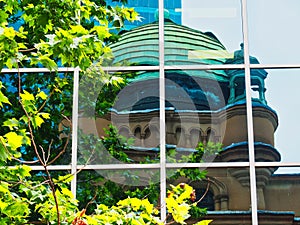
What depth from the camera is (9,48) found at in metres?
6.25

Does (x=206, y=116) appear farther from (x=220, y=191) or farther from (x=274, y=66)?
(x=274, y=66)

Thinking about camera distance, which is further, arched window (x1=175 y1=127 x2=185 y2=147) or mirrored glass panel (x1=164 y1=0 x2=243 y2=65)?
mirrored glass panel (x1=164 y1=0 x2=243 y2=65)

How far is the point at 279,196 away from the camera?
9656mm

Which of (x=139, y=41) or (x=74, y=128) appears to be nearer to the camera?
(x=74, y=128)

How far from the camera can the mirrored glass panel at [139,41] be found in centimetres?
1057

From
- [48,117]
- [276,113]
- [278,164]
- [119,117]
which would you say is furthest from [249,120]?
[48,117]

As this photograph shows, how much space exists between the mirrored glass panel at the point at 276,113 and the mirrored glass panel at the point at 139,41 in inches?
64.4

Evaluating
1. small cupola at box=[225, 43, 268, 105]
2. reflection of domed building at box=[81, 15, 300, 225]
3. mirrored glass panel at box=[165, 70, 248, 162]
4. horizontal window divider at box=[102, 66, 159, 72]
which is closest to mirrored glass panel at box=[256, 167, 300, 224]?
reflection of domed building at box=[81, 15, 300, 225]

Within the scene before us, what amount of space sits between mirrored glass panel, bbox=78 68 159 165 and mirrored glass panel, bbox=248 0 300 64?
168 centimetres

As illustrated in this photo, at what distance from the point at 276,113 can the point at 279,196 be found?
1.28 metres

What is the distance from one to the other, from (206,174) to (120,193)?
1.26 metres

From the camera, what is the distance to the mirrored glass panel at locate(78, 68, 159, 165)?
1006 cm

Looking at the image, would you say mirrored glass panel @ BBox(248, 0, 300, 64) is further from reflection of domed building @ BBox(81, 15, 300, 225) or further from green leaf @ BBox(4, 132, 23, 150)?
green leaf @ BBox(4, 132, 23, 150)

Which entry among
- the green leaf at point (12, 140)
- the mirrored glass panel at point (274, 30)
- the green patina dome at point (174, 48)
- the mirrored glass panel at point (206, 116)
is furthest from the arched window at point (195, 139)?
the green leaf at point (12, 140)
